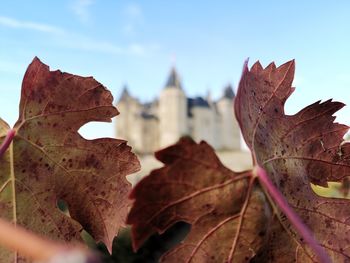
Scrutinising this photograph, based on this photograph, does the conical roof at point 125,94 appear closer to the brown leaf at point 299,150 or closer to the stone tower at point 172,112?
the stone tower at point 172,112

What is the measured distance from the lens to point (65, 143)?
1.11 ft

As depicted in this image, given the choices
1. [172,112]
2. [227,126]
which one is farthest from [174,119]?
[227,126]

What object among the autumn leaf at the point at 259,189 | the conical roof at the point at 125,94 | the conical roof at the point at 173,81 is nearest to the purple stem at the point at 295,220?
the autumn leaf at the point at 259,189

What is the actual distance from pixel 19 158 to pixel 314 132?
0.67 feet

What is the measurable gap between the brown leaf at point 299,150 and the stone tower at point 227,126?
69.5 ft

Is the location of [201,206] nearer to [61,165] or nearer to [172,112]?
[61,165]

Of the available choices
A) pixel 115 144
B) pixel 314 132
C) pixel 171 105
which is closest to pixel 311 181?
pixel 314 132

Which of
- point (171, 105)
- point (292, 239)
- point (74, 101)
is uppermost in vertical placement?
point (171, 105)

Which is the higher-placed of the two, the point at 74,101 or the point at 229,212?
the point at 74,101

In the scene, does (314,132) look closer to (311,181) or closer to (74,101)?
(311,181)

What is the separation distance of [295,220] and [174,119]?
20.4m

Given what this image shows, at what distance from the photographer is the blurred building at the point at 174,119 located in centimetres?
2070

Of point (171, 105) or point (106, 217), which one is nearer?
point (106, 217)

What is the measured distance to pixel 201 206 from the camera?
0.26 metres
